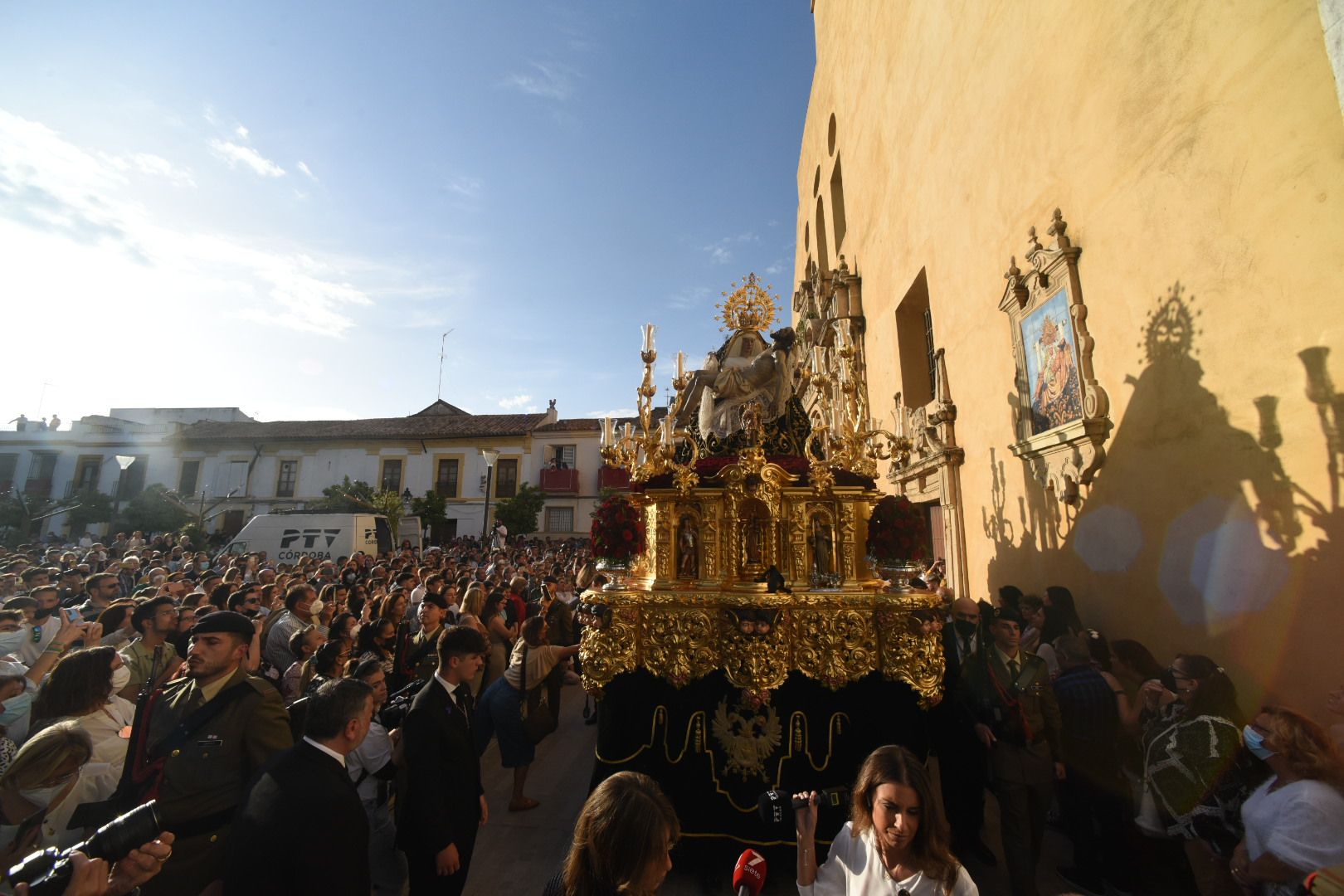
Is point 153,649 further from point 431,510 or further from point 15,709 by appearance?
point 431,510

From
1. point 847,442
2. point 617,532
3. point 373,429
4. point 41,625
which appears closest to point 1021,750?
point 847,442

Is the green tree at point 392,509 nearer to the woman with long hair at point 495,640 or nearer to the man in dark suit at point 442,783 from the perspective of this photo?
the woman with long hair at point 495,640

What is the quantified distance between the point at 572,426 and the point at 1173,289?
29844 mm

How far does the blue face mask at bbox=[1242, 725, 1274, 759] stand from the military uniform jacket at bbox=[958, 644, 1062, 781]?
140 centimetres

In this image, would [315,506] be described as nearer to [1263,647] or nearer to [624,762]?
[624,762]

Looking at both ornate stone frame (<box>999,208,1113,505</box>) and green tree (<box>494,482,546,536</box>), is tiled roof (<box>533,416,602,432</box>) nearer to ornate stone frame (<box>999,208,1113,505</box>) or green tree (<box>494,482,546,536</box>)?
green tree (<box>494,482,546,536</box>)

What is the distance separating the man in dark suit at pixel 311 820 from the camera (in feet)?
7.11

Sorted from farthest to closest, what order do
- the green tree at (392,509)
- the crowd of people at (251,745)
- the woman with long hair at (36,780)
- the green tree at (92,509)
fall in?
the green tree at (92,509) → the green tree at (392,509) → the woman with long hair at (36,780) → the crowd of people at (251,745)

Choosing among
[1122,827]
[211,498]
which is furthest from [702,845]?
[211,498]

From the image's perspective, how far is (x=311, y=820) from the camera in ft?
7.38

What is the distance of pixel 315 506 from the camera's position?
28.0 meters

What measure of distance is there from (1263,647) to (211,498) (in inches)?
1656

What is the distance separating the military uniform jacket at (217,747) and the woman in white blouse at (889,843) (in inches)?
99.7

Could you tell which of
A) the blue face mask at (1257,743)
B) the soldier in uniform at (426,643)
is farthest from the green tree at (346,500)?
the blue face mask at (1257,743)
